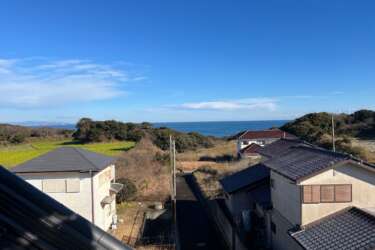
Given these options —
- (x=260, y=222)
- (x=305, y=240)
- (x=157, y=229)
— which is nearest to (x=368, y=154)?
(x=260, y=222)

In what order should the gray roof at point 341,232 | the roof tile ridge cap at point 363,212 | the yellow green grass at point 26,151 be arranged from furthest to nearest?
1. the yellow green grass at point 26,151
2. the roof tile ridge cap at point 363,212
3. the gray roof at point 341,232

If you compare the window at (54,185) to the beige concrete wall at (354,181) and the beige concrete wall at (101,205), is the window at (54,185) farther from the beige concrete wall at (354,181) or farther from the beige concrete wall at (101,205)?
the beige concrete wall at (354,181)

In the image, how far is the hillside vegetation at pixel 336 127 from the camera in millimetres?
41903

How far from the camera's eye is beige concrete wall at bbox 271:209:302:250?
462 inches

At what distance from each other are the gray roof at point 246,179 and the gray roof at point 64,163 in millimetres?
6262

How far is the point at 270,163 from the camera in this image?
47.1ft

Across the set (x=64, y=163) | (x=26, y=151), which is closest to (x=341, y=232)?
(x=64, y=163)

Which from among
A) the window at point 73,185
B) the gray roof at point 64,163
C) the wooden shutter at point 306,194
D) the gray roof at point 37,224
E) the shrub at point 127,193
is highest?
the gray roof at point 37,224

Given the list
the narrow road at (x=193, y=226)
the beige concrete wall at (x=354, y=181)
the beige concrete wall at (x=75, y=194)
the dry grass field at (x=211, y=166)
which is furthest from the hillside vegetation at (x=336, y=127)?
the beige concrete wall at (x=75, y=194)

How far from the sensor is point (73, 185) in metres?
15.6

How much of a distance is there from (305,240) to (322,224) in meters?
0.92

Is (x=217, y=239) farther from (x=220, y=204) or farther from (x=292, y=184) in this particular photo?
(x=292, y=184)

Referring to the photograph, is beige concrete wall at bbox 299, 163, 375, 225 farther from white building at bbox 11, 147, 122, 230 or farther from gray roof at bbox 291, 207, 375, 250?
white building at bbox 11, 147, 122, 230

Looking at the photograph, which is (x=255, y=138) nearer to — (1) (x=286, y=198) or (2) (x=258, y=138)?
(2) (x=258, y=138)
